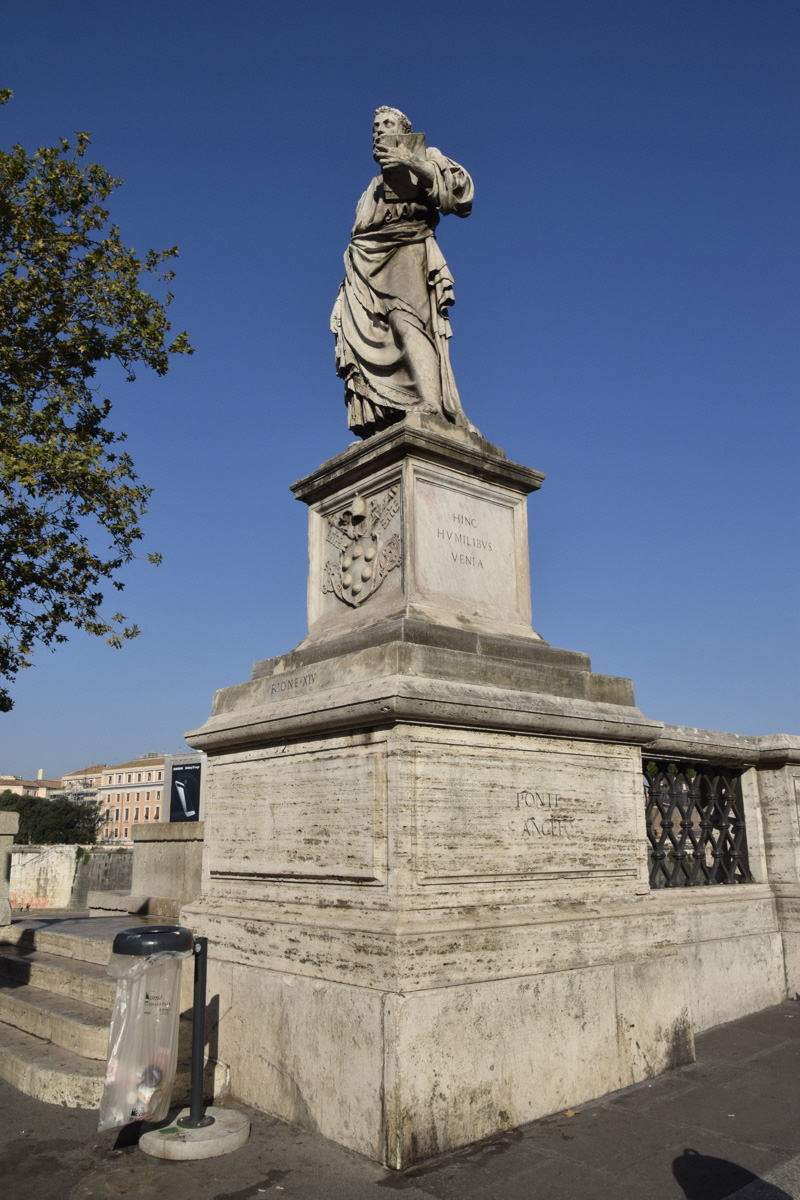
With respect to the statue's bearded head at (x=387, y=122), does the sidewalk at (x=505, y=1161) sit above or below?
below

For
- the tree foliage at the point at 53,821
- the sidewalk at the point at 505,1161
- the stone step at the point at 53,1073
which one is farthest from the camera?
the tree foliage at the point at 53,821

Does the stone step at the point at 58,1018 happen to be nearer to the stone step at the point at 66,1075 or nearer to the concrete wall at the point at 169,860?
the stone step at the point at 66,1075

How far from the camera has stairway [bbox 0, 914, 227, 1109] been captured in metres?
4.55

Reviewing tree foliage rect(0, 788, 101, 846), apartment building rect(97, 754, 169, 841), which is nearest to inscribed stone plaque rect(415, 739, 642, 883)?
tree foliage rect(0, 788, 101, 846)

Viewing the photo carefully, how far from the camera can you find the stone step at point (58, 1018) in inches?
190

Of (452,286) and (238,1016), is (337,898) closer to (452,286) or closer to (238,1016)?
(238,1016)

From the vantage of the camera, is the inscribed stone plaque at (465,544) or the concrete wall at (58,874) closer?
the inscribed stone plaque at (465,544)

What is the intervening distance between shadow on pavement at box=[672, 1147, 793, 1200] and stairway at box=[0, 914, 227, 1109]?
238 centimetres

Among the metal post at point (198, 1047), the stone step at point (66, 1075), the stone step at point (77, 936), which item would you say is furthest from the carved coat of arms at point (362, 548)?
the stone step at point (77, 936)

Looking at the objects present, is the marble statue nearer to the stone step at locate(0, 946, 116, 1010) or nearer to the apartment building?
the stone step at locate(0, 946, 116, 1010)

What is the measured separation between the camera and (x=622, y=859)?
5.34 metres

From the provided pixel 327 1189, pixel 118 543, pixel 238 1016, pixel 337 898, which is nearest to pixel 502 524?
pixel 337 898

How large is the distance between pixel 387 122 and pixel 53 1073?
6.23 meters

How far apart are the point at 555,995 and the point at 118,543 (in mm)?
7389
